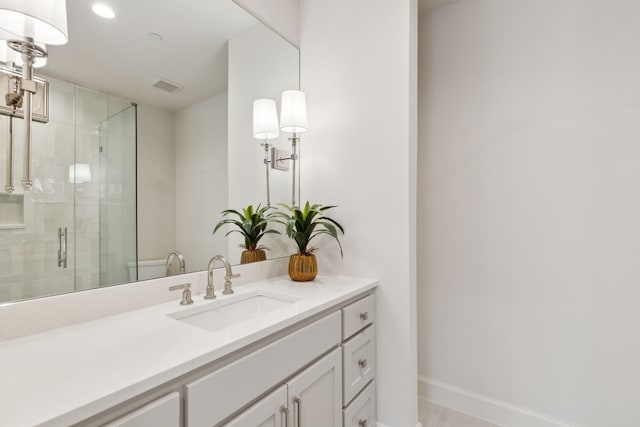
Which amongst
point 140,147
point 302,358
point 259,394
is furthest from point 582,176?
point 140,147

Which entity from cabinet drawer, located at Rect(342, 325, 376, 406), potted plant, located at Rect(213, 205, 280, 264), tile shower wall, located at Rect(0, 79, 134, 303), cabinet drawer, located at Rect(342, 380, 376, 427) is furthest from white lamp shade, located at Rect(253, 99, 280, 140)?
cabinet drawer, located at Rect(342, 380, 376, 427)

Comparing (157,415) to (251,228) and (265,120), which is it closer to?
(251,228)

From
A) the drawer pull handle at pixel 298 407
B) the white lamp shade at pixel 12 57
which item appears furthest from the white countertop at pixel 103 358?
the white lamp shade at pixel 12 57

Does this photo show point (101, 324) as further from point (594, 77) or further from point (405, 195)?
point (594, 77)

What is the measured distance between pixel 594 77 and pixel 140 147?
2176 millimetres

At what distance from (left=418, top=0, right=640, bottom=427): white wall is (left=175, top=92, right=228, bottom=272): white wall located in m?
1.31

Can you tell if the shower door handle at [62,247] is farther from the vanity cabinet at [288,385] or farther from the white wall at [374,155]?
the white wall at [374,155]

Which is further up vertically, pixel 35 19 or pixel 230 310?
pixel 35 19

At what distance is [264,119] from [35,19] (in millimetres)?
1001

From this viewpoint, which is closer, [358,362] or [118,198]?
[118,198]

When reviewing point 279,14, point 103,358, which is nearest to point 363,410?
point 103,358

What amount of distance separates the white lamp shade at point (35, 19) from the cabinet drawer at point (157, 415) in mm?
978

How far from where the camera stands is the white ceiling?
3.38 ft

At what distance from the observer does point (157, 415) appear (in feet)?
2.18
